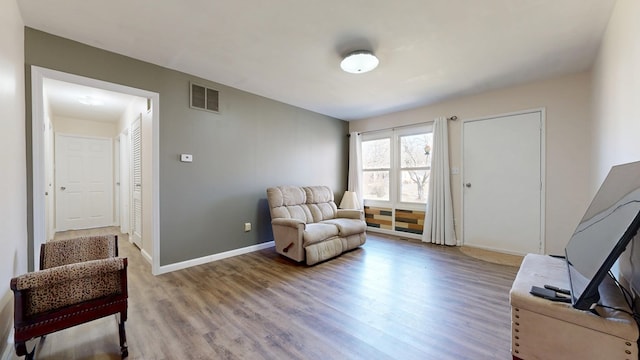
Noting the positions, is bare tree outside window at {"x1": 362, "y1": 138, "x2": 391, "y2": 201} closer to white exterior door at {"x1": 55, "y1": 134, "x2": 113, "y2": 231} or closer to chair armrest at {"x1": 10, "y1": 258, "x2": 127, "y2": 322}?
chair armrest at {"x1": 10, "y1": 258, "x2": 127, "y2": 322}

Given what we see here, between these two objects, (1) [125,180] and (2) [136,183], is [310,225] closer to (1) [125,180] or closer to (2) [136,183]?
(2) [136,183]

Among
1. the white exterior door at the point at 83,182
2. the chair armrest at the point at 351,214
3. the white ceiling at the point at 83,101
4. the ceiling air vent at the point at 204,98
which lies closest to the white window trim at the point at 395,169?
the chair armrest at the point at 351,214

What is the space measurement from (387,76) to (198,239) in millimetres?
3228

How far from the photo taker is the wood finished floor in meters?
1.65

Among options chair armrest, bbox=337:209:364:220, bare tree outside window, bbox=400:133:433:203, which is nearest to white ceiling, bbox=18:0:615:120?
bare tree outside window, bbox=400:133:433:203

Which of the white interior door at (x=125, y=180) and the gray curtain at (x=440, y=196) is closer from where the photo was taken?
the gray curtain at (x=440, y=196)

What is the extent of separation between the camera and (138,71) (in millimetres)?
2805

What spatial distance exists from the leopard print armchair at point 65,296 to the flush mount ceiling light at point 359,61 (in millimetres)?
2543

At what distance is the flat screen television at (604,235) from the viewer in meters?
0.96

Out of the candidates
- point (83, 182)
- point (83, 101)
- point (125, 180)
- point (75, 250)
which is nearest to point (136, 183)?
point (125, 180)

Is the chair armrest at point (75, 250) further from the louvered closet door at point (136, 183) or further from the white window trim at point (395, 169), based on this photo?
the white window trim at point (395, 169)

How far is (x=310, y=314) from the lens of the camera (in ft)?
6.80

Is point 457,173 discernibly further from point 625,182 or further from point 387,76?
point 625,182

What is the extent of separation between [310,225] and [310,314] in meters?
1.52
